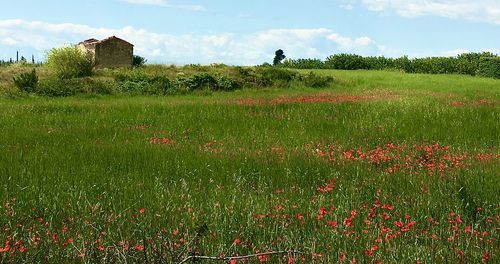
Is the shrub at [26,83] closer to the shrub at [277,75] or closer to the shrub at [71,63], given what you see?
the shrub at [71,63]

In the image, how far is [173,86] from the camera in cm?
3167

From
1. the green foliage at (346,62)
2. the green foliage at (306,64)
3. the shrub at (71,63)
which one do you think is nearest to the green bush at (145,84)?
the shrub at (71,63)

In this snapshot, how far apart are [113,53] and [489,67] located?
40023mm

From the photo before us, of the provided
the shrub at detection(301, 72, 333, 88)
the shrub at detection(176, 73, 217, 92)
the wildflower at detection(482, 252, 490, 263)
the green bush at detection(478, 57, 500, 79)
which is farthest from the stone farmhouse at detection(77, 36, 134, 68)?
the wildflower at detection(482, 252, 490, 263)

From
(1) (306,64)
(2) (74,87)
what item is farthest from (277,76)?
(1) (306,64)

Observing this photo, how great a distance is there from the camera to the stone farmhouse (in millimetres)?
49656

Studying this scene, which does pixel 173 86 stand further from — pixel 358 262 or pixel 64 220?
pixel 358 262

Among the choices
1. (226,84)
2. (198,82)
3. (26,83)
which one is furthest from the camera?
(226,84)

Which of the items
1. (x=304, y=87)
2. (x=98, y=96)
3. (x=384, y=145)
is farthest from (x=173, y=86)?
(x=384, y=145)

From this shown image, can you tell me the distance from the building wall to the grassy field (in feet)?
108

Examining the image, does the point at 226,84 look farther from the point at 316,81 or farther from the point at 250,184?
the point at 250,184

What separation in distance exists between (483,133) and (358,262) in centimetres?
1118

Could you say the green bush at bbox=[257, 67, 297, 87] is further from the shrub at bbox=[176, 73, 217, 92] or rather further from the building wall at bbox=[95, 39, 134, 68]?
the building wall at bbox=[95, 39, 134, 68]

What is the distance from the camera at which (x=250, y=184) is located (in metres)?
8.28
